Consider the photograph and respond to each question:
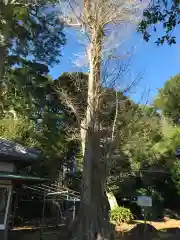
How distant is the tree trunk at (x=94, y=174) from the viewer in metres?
11.4

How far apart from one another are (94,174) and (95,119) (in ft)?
7.49

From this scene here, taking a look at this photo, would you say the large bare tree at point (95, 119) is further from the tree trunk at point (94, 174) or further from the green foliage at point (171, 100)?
the green foliage at point (171, 100)

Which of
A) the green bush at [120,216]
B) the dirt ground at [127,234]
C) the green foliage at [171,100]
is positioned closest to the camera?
the dirt ground at [127,234]

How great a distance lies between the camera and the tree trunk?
37.3 ft

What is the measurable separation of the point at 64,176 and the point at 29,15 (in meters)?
14.1

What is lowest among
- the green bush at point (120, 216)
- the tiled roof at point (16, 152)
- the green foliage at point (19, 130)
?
the green bush at point (120, 216)

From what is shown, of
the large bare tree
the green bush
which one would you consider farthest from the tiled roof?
the green bush

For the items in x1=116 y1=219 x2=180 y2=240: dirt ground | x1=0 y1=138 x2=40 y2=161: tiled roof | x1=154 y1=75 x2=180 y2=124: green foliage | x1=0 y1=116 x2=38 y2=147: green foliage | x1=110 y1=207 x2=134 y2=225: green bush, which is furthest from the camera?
x1=154 y1=75 x2=180 y2=124: green foliage

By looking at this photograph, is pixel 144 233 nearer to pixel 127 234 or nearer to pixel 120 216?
pixel 127 234

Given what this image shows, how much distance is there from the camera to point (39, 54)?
14.7 m

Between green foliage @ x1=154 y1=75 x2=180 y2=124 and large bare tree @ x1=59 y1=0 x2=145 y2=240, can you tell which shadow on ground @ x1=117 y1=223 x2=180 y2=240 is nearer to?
large bare tree @ x1=59 y1=0 x2=145 y2=240

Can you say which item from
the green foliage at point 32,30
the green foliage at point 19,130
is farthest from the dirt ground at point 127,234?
the green foliage at point 32,30

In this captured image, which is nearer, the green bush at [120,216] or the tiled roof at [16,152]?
the tiled roof at [16,152]

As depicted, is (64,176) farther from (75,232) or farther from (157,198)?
(75,232)
